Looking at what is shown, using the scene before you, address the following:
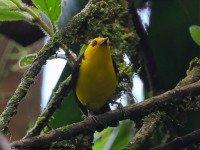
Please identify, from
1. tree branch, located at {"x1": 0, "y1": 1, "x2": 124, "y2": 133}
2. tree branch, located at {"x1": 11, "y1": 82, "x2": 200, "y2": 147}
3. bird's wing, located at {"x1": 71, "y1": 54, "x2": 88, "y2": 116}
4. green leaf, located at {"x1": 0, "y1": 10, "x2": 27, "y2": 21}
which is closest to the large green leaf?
green leaf, located at {"x1": 0, "y1": 10, "x2": 27, "y2": 21}

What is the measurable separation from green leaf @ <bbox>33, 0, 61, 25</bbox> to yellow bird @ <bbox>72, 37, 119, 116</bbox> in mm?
290

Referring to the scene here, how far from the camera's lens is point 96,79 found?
6.38 feet

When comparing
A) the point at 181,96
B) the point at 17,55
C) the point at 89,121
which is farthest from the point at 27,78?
the point at 17,55

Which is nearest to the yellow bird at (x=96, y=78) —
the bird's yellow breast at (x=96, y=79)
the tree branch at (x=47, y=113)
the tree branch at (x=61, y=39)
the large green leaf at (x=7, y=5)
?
the bird's yellow breast at (x=96, y=79)

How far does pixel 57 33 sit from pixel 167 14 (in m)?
0.72

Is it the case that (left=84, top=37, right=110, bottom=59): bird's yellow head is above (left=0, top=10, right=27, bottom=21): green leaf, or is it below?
below

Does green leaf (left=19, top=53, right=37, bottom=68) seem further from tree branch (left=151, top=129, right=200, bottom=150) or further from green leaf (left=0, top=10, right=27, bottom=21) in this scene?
tree branch (left=151, top=129, right=200, bottom=150)

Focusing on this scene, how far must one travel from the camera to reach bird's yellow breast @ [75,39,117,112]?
6.09 feet

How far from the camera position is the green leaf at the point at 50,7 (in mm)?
1511

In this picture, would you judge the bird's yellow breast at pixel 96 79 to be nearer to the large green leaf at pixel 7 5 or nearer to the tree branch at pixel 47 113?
the tree branch at pixel 47 113

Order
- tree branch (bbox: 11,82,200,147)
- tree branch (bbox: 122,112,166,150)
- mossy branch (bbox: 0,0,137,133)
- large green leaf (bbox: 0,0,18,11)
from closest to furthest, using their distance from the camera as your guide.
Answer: tree branch (bbox: 11,82,200,147) < mossy branch (bbox: 0,0,137,133) < tree branch (bbox: 122,112,166,150) < large green leaf (bbox: 0,0,18,11)

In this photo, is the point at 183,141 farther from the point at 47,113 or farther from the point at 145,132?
the point at 47,113

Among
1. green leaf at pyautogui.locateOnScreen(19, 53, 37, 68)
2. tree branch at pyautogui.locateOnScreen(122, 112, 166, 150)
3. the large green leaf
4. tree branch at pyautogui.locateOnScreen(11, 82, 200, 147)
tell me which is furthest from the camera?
green leaf at pyautogui.locateOnScreen(19, 53, 37, 68)

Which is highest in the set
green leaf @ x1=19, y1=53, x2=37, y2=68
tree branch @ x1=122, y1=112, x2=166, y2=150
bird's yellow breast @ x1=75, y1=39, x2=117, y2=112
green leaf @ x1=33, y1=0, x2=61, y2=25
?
green leaf @ x1=33, y1=0, x2=61, y2=25
